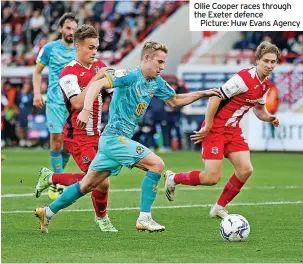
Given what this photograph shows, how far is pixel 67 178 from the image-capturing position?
37.4ft

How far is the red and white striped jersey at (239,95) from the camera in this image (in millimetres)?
11383

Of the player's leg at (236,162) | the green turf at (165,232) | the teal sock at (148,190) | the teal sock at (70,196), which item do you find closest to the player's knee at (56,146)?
the green turf at (165,232)

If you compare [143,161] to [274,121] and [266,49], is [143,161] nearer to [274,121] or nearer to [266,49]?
[266,49]

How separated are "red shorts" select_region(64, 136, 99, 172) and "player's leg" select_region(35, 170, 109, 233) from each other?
0.67 meters

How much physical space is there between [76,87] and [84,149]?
80 cm

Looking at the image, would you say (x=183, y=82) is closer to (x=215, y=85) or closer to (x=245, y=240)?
(x=215, y=85)

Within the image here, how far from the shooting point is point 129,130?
9.90 metres

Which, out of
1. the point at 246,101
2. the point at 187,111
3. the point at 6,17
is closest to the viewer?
the point at 246,101

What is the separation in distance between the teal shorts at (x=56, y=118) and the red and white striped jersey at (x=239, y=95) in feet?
9.95

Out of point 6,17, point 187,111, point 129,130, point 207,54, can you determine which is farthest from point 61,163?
point 6,17

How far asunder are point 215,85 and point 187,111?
1.21 meters

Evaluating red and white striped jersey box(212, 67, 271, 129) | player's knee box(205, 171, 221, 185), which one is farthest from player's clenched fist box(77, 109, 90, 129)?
player's knee box(205, 171, 221, 185)

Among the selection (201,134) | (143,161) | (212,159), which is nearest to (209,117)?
(201,134)

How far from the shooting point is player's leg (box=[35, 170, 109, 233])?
9.80m
